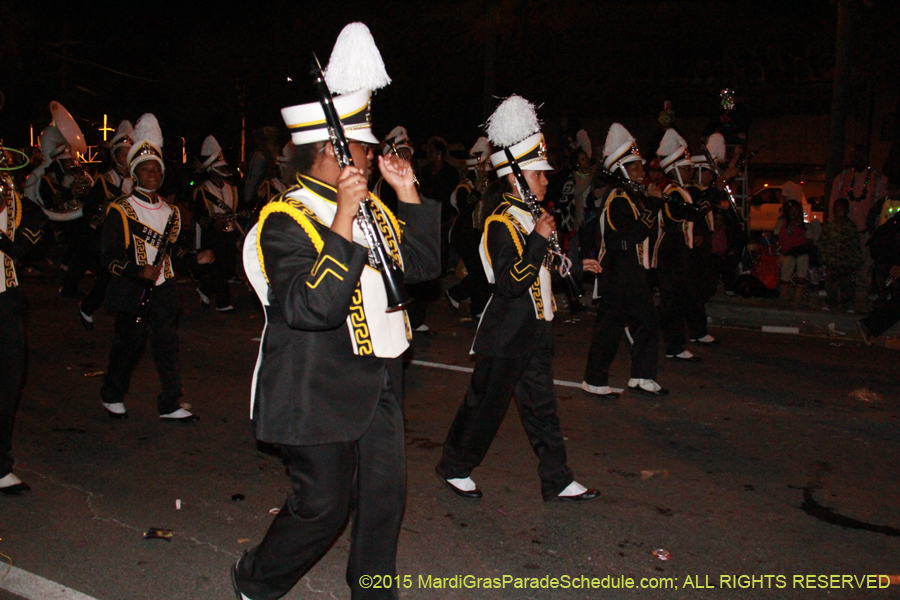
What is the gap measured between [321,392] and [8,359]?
8.54 feet

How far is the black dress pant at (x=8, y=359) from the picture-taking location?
4.93 metres

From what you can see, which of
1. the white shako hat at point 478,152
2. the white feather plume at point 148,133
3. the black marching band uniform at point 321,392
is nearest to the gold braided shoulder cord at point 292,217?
the black marching band uniform at point 321,392

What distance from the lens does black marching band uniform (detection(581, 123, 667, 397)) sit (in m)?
7.14

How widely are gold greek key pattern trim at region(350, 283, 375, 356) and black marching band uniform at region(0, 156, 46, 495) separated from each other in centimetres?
265

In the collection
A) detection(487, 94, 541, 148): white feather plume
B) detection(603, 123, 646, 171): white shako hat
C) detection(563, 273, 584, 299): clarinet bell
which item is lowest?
detection(563, 273, 584, 299): clarinet bell

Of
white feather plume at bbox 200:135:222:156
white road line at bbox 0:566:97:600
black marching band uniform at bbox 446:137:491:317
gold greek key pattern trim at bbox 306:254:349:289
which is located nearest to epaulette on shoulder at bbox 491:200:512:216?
gold greek key pattern trim at bbox 306:254:349:289

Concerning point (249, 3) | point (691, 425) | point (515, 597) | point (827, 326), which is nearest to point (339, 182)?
point (515, 597)

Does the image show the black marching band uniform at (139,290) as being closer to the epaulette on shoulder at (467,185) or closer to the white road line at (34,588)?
the white road line at (34,588)

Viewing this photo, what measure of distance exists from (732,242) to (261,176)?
Answer: 6.77 m

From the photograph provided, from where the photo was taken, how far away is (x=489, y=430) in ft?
16.4

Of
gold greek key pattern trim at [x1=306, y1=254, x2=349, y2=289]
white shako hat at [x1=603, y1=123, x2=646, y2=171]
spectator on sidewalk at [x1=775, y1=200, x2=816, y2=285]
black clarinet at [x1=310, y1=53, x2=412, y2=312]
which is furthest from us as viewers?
spectator on sidewalk at [x1=775, y1=200, x2=816, y2=285]

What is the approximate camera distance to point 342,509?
3.36m

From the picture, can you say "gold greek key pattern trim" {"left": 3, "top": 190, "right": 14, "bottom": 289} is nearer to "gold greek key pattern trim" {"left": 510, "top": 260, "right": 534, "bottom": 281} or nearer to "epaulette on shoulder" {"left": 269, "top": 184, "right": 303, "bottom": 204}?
"epaulette on shoulder" {"left": 269, "top": 184, "right": 303, "bottom": 204}

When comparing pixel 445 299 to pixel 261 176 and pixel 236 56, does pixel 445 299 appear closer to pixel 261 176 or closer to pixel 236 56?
pixel 261 176
